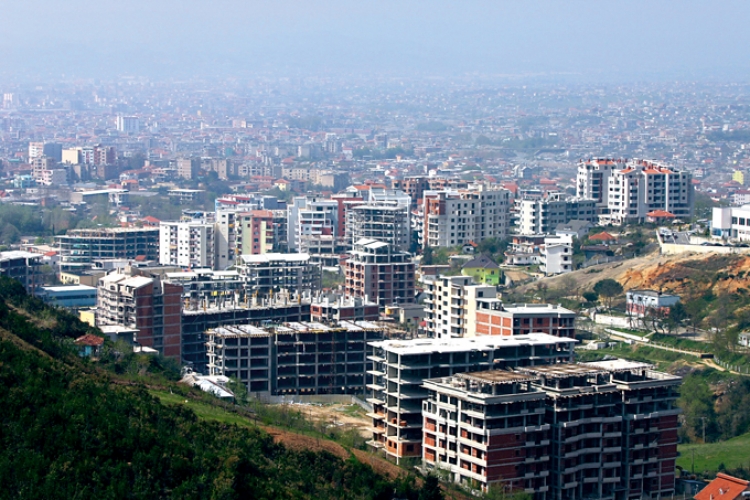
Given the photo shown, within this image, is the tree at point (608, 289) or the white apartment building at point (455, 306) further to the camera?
the tree at point (608, 289)

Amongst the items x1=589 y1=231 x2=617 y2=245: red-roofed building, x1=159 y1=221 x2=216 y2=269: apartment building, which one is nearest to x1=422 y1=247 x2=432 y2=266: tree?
x1=589 y1=231 x2=617 y2=245: red-roofed building

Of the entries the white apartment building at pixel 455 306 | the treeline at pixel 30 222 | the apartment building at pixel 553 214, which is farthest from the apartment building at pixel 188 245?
the white apartment building at pixel 455 306

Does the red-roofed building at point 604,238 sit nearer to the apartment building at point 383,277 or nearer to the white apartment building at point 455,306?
the apartment building at point 383,277

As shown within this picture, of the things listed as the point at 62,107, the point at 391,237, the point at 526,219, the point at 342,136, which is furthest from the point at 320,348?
the point at 62,107

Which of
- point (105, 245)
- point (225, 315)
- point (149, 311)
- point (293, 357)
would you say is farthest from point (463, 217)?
point (293, 357)

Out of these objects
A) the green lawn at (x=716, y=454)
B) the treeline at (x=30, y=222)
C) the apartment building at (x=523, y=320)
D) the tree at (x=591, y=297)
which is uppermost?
the apartment building at (x=523, y=320)

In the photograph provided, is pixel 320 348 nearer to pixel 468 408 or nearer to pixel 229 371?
pixel 229 371
